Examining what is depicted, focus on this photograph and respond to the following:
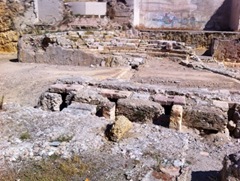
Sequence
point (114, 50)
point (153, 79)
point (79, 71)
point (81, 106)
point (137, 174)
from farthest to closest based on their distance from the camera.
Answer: point (114, 50) → point (79, 71) → point (153, 79) → point (81, 106) → point (137, 174)

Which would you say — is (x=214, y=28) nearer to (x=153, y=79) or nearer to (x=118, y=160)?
(x=153, y=79)

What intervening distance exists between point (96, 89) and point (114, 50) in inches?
260

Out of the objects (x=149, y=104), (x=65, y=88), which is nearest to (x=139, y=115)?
(x=149, y=104)

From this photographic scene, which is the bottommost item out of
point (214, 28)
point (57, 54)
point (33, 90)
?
point (33, 90)

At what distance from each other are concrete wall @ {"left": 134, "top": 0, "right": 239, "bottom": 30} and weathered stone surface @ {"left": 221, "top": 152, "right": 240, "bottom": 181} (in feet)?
54.8

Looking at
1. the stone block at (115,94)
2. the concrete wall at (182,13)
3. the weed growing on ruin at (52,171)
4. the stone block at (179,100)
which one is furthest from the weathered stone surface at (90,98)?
the concrete wall at (182,13)

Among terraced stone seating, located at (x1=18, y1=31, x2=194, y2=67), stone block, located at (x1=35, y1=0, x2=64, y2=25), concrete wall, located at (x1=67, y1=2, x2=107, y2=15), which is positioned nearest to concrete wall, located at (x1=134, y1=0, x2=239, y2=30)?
concrete wall, located at (x1=67, y1=2, x2=107, y2=15)

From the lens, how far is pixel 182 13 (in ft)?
60.9

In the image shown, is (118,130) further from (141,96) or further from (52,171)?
(141,96)

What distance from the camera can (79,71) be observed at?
8.90 metres

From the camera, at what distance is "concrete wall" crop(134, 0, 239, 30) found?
18.5 meters

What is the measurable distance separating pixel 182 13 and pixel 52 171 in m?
17.6

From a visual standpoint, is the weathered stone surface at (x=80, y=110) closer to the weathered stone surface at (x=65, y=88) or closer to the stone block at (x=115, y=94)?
the stone block at (x=115, y=94)

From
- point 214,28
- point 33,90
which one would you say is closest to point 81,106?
point 33,90
